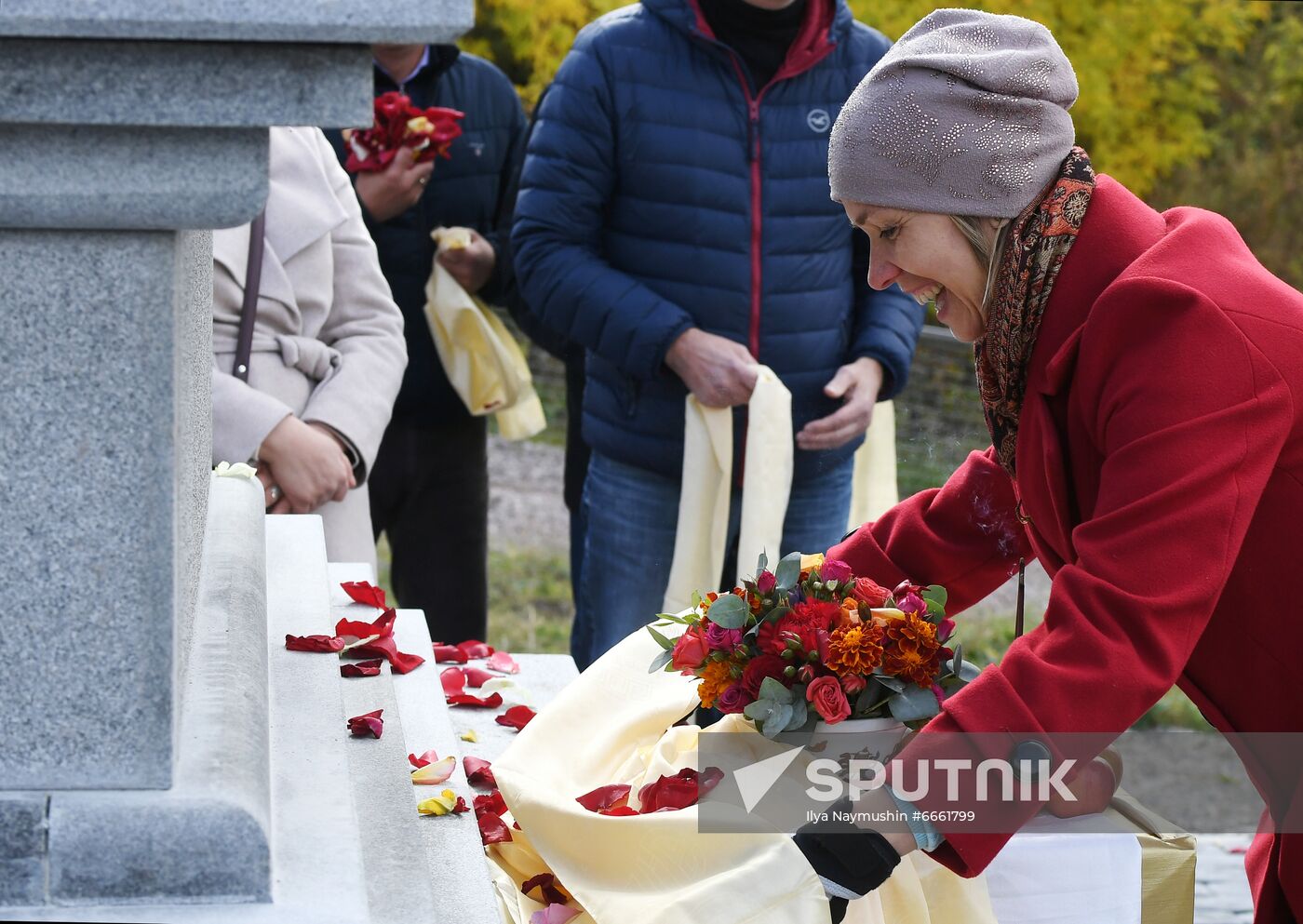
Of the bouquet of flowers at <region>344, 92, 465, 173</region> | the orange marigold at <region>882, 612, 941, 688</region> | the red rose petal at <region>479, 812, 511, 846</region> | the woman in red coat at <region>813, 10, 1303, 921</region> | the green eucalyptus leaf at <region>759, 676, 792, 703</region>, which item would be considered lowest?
the red rose petal at <region>479, 812, 511, 846</region>

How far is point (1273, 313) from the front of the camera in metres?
1.97

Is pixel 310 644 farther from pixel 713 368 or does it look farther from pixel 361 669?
pixel 713 368

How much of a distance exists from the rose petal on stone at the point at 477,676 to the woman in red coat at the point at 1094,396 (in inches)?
50.9

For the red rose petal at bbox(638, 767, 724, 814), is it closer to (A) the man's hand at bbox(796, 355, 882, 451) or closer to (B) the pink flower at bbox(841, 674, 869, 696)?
(B) the pink flower at bbox(841, 674, 869, 696)

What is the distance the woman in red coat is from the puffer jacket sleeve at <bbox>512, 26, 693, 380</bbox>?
1.47 m

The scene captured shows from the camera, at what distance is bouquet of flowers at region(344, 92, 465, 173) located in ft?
13.4

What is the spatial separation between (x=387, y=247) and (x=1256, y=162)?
25.3ft

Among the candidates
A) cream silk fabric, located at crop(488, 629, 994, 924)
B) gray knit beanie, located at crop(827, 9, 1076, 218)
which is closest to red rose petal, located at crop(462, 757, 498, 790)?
cream silk fabric, located at crop(488, 629, 994, 924)

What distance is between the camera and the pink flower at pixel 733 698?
223 cm

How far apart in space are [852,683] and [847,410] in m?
1.74

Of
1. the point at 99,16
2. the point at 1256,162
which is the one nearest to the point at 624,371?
the point at 99,16

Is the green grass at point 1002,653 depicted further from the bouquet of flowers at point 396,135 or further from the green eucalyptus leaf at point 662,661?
the green eucalyptus leaf at point 662,661

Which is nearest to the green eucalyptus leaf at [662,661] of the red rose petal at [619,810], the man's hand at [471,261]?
the red rose petal at [619,810]

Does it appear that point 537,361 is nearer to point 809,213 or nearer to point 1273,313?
point 809,213
